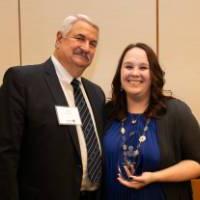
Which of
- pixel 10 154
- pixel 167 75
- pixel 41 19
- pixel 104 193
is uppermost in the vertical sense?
pixel 41 19

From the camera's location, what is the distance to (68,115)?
73.9 inches

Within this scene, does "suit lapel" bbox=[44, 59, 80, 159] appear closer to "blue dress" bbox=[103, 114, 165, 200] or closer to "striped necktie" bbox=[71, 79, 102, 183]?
"striped necktie" bbox=[71, 79, 102, 183]

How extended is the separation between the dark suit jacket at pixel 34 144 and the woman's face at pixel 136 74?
372mm

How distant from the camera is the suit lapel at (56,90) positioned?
6.06 feet

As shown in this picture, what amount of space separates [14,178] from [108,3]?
56.2 inches

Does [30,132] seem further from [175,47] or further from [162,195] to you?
[175,47]

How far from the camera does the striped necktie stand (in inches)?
75.8

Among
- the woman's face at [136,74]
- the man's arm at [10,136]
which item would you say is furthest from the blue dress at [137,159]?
the man's arm at [10,136]

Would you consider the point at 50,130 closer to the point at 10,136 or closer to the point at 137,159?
the point at 10,136

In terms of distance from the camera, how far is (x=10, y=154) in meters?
1.76

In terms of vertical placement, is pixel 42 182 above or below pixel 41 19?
below

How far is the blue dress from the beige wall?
28.9 inches

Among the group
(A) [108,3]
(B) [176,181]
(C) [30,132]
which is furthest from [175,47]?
(C) [30,132]

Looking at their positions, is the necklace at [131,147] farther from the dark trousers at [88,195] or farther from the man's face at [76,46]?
the man's face at [76,46]
